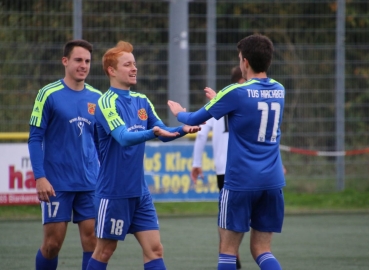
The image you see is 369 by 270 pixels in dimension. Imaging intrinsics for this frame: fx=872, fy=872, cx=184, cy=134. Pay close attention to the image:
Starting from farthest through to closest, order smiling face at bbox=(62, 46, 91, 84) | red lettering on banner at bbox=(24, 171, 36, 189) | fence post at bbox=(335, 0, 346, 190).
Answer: fence post at bbox=(335, 0, 346, 190) → red lettering on banner at bbox=(24, 171, 36, 189) → smiling face at bbox=(62, 46, 91, 84)

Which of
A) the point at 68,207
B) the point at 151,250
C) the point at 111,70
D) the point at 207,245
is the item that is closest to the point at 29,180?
the point at 207,245

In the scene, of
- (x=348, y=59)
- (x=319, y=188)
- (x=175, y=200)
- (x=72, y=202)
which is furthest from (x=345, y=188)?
(x=72, y=202)

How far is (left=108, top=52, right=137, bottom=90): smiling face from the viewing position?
20.7 feet

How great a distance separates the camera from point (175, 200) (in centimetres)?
1344

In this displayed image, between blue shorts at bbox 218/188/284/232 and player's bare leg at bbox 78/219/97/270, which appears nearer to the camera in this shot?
blue shorts at bbox 218/188/284/232

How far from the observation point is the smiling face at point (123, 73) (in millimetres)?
6301

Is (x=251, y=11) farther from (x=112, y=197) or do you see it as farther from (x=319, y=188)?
(x=112, y=197)

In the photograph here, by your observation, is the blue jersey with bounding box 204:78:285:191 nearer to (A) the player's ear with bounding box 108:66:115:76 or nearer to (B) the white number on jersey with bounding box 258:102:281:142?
(B) the white number on jersey with bounding box 258:102:281:142

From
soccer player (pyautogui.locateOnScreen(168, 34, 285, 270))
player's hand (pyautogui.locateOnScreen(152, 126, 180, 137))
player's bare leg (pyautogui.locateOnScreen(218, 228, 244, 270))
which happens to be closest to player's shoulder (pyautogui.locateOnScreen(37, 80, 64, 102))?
soccer player (pyautogui.locateOnScreen(168, 34, 285, 270))

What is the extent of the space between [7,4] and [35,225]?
3401 mm

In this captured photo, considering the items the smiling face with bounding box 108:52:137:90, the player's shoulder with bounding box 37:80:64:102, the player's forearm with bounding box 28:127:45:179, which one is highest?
the smiling face with bounding box 108:52:137:90

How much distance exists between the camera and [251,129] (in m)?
6.06

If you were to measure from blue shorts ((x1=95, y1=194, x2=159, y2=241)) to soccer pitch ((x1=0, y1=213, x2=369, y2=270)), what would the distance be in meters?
2.28

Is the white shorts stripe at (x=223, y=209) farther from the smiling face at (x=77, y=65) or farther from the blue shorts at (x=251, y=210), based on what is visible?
the smiling face at (x=77, y=65)
